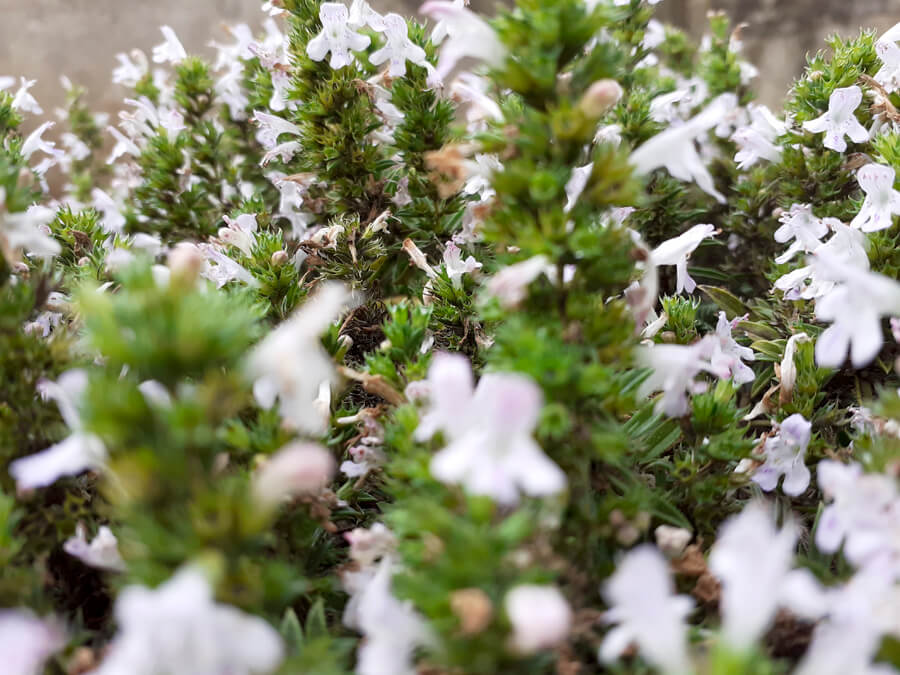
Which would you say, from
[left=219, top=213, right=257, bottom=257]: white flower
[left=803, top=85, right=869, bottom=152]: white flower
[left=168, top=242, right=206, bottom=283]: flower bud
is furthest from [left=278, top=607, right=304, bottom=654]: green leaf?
[left=803, top=85, right=869, bottom=152]: white flower

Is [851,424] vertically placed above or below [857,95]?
below

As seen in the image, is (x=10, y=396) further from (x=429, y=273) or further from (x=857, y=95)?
(x=857, y=95)

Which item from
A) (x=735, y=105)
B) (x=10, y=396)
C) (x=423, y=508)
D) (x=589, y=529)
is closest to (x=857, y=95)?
(x=735, y=105)

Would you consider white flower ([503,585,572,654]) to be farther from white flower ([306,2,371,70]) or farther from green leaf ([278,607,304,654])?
white flower ([306,2,371,70])

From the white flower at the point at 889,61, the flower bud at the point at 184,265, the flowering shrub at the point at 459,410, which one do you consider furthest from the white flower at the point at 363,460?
the white flower at the point at 889,61

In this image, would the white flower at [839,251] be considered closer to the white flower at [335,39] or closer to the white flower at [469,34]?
the white flower at [469,34]

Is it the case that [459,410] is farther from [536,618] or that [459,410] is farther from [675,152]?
[675,152]

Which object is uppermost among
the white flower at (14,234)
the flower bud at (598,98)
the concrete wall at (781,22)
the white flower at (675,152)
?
the concrete wall at (781,22)

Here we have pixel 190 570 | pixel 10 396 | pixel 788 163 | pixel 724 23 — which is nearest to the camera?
pixel 190 570
